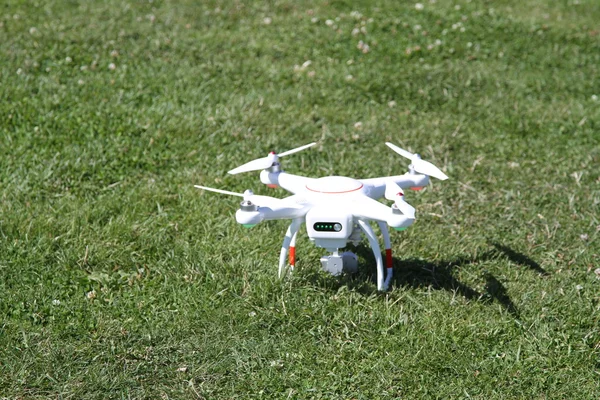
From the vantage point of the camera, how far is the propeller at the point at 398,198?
3580 millimetres

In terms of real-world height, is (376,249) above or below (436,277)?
above

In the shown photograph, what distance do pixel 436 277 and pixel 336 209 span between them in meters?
1.05

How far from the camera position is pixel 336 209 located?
387 cm

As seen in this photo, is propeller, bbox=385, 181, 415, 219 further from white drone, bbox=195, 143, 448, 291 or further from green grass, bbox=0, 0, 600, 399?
green grass, bbox=0, 0, 600, 399

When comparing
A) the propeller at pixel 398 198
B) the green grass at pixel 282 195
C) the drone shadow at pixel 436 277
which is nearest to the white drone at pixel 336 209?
the propeller at pixel 398 198

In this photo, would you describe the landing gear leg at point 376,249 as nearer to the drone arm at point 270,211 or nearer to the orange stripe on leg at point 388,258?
the orange stripe on leg at point 388,258

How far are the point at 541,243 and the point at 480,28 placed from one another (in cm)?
445

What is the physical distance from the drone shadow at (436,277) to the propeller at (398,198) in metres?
0.64

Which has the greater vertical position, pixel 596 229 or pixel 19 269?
pixel 19 269

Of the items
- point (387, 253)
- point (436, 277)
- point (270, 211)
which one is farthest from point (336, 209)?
point (436, 277)

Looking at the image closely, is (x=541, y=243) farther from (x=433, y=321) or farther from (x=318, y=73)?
(x=318, y=73)

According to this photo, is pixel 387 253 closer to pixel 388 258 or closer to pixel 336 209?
pixel 388 258

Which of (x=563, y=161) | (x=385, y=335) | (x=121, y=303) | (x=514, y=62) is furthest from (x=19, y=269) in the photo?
(x=514, y=62)

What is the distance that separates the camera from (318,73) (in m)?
7.45
